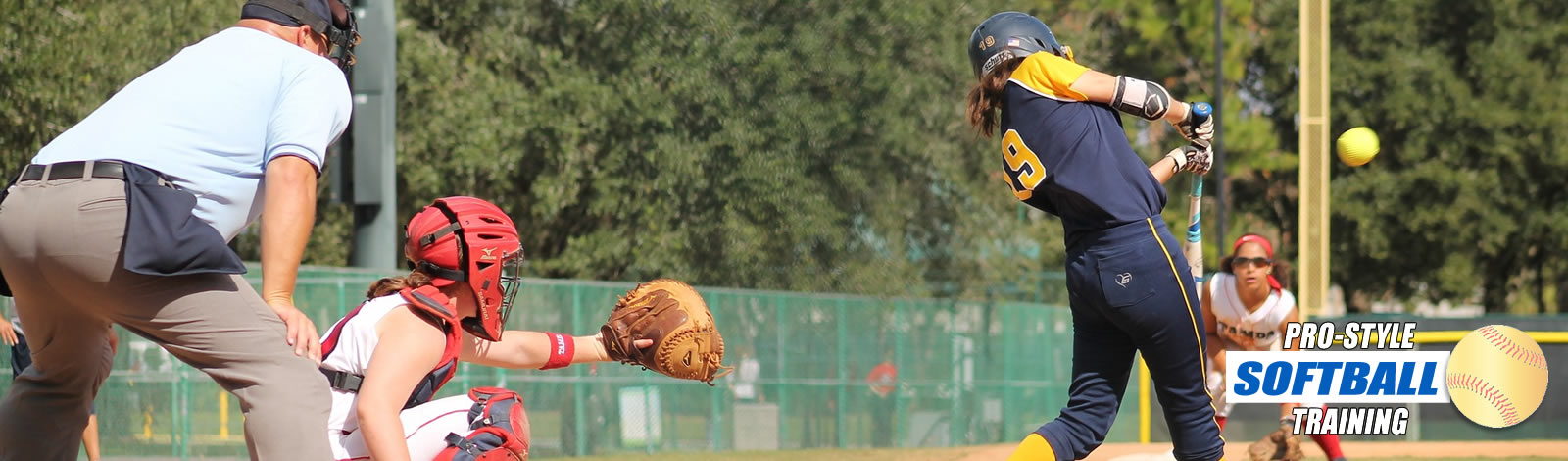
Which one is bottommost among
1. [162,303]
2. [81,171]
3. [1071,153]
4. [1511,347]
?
[1511,347]

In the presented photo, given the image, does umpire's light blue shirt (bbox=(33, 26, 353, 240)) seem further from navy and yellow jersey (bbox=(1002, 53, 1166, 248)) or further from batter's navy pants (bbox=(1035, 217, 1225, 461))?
batter's navy pants (bbox=(1035, 217, 1225, 461))

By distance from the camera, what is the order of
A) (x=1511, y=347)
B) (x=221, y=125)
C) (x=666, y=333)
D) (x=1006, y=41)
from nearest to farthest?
(x=221, y=125) → (x=666, y=333) → (x=1006, y=41) → (x=1511, y=347)

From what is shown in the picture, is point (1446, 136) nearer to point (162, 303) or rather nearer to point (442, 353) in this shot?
point (442, 353)

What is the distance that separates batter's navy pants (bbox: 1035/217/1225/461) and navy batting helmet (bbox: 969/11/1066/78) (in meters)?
0.71

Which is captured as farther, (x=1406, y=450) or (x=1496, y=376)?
(x=1496, y=376)

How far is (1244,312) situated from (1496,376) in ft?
22.2

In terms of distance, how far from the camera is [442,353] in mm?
3975

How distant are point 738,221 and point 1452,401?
735 centimetres

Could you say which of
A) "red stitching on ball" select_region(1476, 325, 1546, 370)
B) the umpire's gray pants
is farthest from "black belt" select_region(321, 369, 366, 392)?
"red stitching on ball" select_region(1476, 325, 1546, 370)

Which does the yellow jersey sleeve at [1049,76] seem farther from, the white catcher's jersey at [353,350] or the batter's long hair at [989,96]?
the white catcher's jersey at [353,350]

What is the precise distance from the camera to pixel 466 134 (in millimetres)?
17781

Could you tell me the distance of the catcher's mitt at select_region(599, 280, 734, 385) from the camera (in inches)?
174

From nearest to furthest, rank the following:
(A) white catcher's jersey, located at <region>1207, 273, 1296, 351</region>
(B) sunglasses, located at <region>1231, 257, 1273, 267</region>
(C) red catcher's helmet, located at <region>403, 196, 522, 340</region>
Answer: (C) red catcher's helmet, located at <region>403, 196, 522, 340</region>
(B) sunglasses, located at <region>1231, 257, 1273, 267</region>
(A) white catcher's jersey, located at <region>1207, 273, 1296, 351</region>

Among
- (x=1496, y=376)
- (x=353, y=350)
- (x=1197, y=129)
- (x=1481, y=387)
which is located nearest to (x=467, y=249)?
(x=353, y=350)
